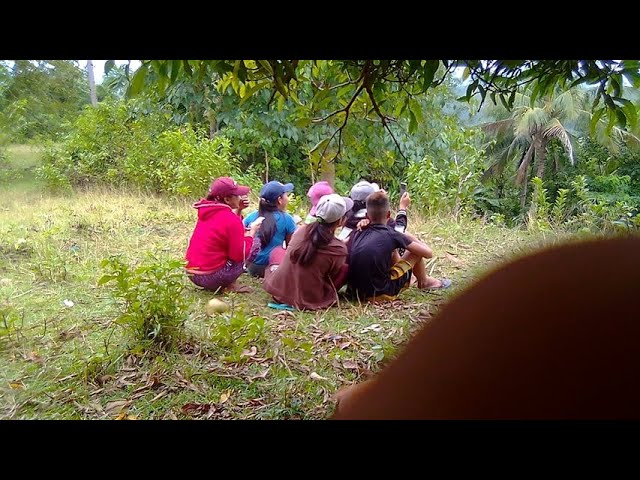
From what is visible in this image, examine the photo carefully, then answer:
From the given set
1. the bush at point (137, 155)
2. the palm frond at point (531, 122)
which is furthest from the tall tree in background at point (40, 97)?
the palm frond at point (531, 122)

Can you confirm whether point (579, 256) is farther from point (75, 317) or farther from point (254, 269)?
point (254, 269)

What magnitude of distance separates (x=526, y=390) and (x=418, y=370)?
3.4 inches

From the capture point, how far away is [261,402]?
59.9 inches

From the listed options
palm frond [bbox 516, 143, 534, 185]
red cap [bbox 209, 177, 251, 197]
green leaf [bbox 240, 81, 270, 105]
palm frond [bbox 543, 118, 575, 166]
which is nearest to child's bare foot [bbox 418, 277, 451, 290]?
red cap [bbox 209, 177, 251, 197]

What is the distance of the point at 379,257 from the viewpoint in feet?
8.03

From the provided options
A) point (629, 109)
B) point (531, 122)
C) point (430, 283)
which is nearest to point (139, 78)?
point (629, 109)

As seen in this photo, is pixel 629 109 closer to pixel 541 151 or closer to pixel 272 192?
pixel 272 192

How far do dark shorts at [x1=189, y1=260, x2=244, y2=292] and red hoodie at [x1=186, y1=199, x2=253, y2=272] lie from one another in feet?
0.09

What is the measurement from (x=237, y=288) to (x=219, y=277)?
0.15 meters

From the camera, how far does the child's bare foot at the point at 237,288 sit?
2.59 meters

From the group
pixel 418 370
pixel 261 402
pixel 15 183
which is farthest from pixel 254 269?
pixel 418 370

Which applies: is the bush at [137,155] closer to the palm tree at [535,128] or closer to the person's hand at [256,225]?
the person's hand at [256,225]

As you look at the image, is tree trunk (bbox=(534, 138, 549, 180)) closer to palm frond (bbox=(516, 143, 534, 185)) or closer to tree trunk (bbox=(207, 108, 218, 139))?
palm frond (bbox=(516, 143, 534, 185))

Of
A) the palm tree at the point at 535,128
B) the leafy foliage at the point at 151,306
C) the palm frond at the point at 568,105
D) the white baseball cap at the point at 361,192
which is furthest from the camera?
the palm tree at the point at 535,128
